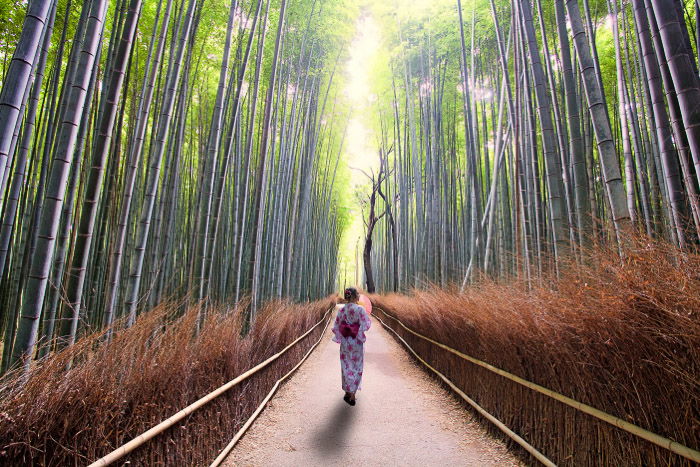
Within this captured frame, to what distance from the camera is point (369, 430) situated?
2.35 m

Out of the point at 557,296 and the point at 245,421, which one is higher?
the point at 557,296

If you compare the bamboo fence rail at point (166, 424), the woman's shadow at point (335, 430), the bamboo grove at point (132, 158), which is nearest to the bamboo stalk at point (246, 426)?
the bamboo fence rail at point (166, 424)

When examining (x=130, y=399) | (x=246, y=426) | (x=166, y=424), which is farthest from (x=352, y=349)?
(x=130, y=399)

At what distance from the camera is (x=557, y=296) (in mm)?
1638

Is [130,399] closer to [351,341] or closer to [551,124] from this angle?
[351,341]

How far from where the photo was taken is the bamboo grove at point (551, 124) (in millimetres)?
1772

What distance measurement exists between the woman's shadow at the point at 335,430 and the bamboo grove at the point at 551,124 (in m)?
1.71

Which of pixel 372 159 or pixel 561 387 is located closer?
pixel 561 387

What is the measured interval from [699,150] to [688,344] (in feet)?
2.87

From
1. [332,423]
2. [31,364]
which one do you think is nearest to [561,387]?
[332,423]

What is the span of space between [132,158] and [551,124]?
290 cm

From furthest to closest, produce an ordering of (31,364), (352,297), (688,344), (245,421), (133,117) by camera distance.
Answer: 1. (133,117)
2. (352,297)
3. (245,421)
4. (31,364)
5. (688,344)

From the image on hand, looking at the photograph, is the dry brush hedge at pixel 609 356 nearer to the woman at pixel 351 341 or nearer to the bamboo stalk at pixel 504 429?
the bamboo stalk at pixel 504 429

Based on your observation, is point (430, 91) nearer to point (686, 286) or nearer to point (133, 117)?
point (133, 117)
